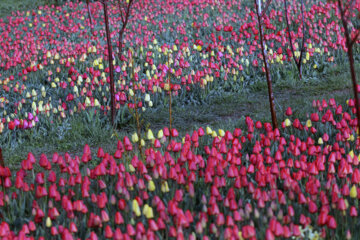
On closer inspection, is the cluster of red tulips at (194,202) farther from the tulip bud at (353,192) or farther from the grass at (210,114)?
the grass at (210,114)

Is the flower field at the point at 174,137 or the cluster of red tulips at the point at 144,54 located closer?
the flower field at the point at 174,137

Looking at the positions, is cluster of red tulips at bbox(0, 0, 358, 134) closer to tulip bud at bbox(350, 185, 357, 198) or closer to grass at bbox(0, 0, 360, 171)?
grass at bbox(0, 0, 360, 171)

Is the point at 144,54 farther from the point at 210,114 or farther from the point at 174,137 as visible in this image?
the point at 174,137

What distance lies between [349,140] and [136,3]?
9.67m

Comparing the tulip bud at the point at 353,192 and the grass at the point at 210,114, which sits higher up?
the grass at the point at 210,114

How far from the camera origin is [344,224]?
364 cm

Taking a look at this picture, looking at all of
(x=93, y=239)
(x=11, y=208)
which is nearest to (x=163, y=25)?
(x=11, y=208)

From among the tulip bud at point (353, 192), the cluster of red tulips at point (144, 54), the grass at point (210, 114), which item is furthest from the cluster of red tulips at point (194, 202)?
the cluster of red tulips at point (144, 54)

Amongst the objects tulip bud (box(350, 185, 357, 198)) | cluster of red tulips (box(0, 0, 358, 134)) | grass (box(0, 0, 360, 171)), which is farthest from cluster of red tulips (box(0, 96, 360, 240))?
cluster of red tulips (box(0, 0, 358, 134))

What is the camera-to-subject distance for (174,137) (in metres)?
5.40

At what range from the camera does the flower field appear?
3.58 meters

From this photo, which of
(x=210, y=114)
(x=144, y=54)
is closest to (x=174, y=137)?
(x=210, y=114)

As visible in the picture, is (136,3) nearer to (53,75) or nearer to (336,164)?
(53,75)

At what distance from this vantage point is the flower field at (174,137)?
3.58 m
